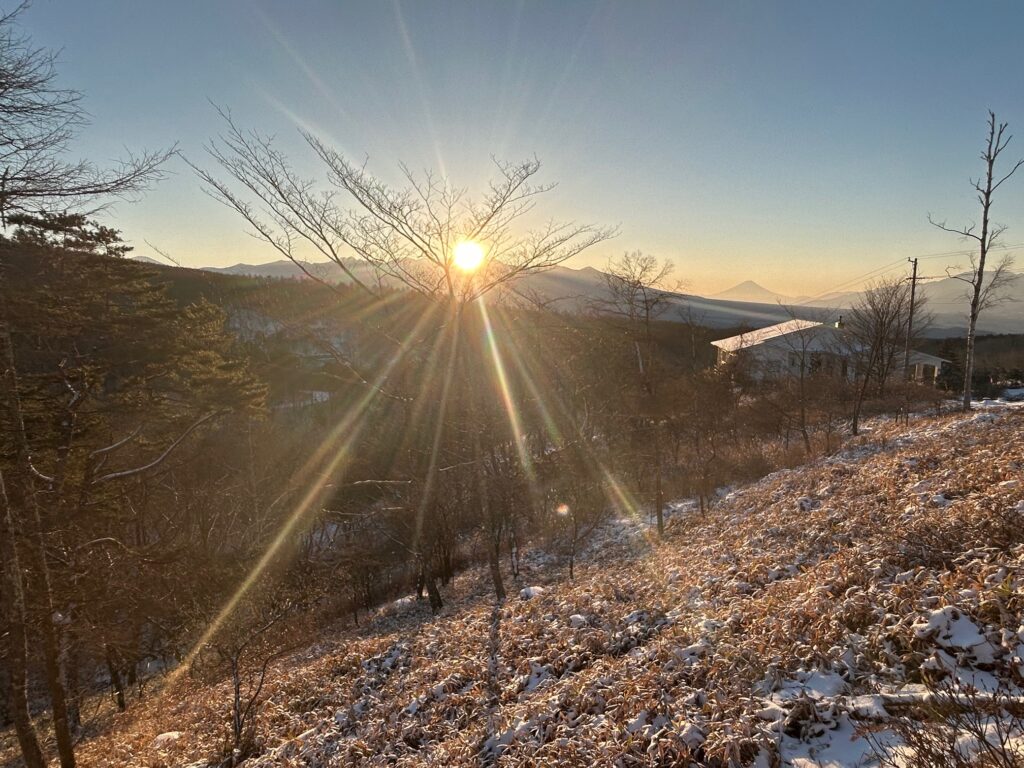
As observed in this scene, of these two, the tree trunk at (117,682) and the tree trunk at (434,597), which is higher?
the tree trunk at (434,597)

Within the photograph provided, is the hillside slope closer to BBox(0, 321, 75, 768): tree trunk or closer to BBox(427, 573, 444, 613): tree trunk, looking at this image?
BBox(0, 321, 75, 768): tree trunk

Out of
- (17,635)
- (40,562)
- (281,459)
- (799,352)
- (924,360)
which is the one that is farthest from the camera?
(924,360)

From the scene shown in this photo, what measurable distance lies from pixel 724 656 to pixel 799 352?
131 ft

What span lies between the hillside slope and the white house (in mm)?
31603

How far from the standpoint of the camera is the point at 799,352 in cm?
3778

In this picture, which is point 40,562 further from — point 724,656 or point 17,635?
point 724,656

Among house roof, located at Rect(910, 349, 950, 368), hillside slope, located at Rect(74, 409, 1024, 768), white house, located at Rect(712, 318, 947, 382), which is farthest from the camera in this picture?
house roof, located at Rect(910, 349, 950, 368)

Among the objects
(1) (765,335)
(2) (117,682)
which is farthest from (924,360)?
(2) (117,682)

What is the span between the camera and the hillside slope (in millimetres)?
3457

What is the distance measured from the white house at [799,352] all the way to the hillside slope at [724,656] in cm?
3160

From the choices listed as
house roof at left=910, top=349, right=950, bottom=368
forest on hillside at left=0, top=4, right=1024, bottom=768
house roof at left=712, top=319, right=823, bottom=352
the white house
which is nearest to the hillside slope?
forest on hillside at left=0, top=4, right=1024, bottom=768

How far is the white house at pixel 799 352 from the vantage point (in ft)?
125

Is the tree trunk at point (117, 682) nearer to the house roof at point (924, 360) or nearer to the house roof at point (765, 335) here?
the house roof at point (765, 335)

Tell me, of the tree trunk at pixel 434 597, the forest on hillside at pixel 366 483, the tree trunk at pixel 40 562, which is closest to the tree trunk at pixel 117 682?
the forest on hillside at pixel 366 483
